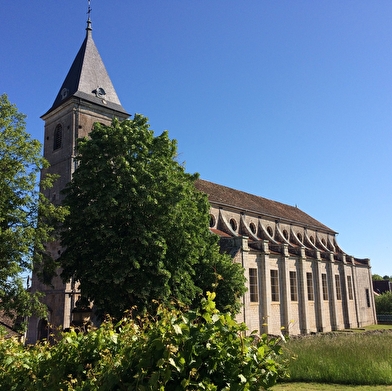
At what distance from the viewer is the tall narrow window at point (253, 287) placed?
31.2 m

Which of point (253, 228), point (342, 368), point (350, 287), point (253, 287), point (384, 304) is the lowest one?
point (342, 368)

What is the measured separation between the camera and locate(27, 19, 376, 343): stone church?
29422 mm

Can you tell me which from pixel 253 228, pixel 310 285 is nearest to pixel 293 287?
pixel 310 285

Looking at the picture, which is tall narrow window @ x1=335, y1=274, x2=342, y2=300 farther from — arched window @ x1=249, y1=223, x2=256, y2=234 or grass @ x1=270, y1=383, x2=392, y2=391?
grass @ x1=270, y1=383, x2=392, y2=391

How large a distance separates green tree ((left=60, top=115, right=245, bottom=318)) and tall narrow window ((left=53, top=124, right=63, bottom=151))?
1329 cm

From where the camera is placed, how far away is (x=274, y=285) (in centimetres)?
3412

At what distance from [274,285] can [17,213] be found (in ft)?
78.6

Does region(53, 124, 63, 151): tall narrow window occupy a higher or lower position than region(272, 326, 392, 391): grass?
higher

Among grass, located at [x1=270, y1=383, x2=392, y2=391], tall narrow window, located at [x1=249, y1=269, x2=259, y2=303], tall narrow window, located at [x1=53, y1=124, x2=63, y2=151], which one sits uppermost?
tall narrow window, located at [x1=53, y1=124, x2=63, y2=151]

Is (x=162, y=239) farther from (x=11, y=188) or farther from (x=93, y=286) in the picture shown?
(x=11, y=188)

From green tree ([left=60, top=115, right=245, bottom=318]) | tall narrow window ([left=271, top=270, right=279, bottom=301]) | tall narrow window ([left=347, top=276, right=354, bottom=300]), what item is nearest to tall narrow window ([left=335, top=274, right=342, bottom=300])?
tall narrow window ([left=347, top=276, right=354, bottom=300])

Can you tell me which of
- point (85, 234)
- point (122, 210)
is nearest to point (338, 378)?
point (122, 210)

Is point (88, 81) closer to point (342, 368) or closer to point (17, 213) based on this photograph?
point (17, 213)

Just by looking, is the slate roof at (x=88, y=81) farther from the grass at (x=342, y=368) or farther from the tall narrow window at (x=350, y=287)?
the tall narrow window at (x=350, y=287)
